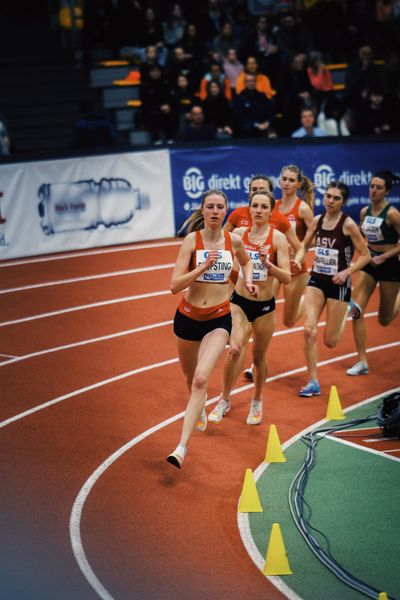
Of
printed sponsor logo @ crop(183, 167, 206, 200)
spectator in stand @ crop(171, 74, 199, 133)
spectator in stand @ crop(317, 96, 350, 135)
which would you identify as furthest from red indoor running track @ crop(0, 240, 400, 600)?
spectator in stand @ crop(317, 96, 350, 135)

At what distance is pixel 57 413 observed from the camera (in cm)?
924

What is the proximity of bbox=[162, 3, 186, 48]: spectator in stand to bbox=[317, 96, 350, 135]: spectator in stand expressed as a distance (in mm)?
4117

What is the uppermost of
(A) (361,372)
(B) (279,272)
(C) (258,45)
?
(C) (258,45)

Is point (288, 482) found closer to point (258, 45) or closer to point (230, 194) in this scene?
point (230, 194)

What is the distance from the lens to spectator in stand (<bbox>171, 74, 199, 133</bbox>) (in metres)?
18.8

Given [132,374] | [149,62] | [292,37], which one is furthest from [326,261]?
[292,37]

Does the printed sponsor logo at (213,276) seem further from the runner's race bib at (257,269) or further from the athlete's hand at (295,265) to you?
the athlete's hand at (295,265)

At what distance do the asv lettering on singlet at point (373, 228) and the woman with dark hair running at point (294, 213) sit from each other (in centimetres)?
71

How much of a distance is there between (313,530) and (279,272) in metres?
2.55

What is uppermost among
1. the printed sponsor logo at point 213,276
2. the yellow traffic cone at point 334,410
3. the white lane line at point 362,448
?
the printed sponsor logo at point 213,276

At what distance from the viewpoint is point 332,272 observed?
9.73m

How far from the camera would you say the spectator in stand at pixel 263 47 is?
19.9m

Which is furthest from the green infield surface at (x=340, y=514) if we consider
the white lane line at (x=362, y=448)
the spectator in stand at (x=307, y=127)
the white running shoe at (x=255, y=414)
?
the spectator in stand at (x=307, y=127)

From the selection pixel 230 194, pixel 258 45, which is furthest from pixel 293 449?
pixel 258 45
